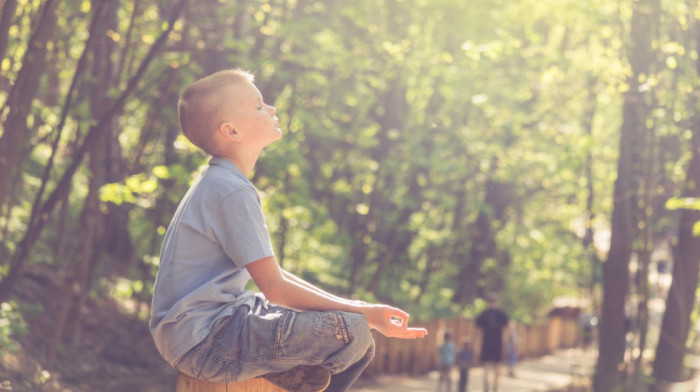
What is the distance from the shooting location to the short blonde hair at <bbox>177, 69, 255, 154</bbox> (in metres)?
3.35

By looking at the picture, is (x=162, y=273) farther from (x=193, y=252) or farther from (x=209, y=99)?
(x=209, y=99)

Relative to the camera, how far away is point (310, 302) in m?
3.22

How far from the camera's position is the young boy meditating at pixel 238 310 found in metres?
3.16

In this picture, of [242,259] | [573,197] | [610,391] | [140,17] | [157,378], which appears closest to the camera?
[242,259]

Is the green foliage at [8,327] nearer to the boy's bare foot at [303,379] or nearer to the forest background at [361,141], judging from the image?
the forest background at [361,141]

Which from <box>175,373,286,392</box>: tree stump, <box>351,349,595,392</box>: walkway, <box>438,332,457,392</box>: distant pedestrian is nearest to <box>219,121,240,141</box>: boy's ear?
<box>175,373,286,392</box>: tree stump

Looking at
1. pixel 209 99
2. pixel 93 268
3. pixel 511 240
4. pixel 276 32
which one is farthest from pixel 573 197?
pixel 209 99

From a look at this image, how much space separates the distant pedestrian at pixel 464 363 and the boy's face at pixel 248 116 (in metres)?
12.9

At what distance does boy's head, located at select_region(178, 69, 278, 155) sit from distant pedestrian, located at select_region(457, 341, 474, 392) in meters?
12.9

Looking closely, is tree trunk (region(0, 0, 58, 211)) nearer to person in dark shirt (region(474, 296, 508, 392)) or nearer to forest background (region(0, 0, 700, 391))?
forest background (region(0, 0, 700, 391))

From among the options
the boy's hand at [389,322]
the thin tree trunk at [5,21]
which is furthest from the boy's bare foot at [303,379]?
the thin tree trunk at [5,21]

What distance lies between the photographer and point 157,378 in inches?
504

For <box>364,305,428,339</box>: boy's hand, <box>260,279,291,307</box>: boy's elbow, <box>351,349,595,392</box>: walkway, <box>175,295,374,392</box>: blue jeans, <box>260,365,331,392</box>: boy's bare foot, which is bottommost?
<box>351,349,595,392</box>: walkway

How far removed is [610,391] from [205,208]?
1253 centimetres
